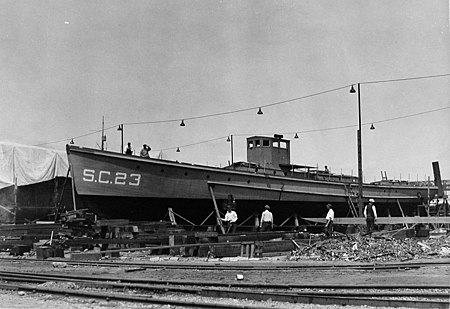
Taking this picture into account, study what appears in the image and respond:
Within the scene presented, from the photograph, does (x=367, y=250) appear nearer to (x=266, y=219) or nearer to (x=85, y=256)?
(x=266, y=219)

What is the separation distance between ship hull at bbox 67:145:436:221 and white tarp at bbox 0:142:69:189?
32.8ft

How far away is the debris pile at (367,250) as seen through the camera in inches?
488

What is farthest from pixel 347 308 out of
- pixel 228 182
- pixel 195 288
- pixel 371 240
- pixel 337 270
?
pixel 228 182

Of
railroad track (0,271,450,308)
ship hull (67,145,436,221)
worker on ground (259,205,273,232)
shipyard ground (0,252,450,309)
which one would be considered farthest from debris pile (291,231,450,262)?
ship hull (67,145,436,221)

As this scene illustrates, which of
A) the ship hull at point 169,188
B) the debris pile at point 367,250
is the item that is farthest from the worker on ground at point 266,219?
the ship hull at point 169,188

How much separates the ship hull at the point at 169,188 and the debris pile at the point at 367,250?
7.55 metres

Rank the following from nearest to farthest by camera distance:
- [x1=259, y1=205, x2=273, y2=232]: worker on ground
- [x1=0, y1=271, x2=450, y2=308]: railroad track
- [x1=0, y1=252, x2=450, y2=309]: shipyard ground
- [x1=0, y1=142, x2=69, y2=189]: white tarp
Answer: [x1=0, y1=271, x2=450, y2=308]: railroad track, [x1=0, y1=252, x2=450, y2=309]: shipyard ground, [x1=259, y1=205, x2=273, y2=232]: worker on ground, [x1=0, y1=142, x2=69, y2=189]: white tarp

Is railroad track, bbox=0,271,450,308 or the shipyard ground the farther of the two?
the shipyard ground

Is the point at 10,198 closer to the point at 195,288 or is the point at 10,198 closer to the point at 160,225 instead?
the point at 160,225

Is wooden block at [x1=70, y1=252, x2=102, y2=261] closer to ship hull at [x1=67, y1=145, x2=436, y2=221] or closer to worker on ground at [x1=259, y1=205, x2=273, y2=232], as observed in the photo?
ship hull at [x1=67, y1=145, x2=436, y2=221]

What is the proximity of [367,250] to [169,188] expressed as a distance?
9516 millimetres

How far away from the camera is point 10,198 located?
2731 centimetres

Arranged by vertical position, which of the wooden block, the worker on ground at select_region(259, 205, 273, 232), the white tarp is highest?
the white tarp

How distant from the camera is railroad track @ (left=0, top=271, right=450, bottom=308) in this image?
6246mm
